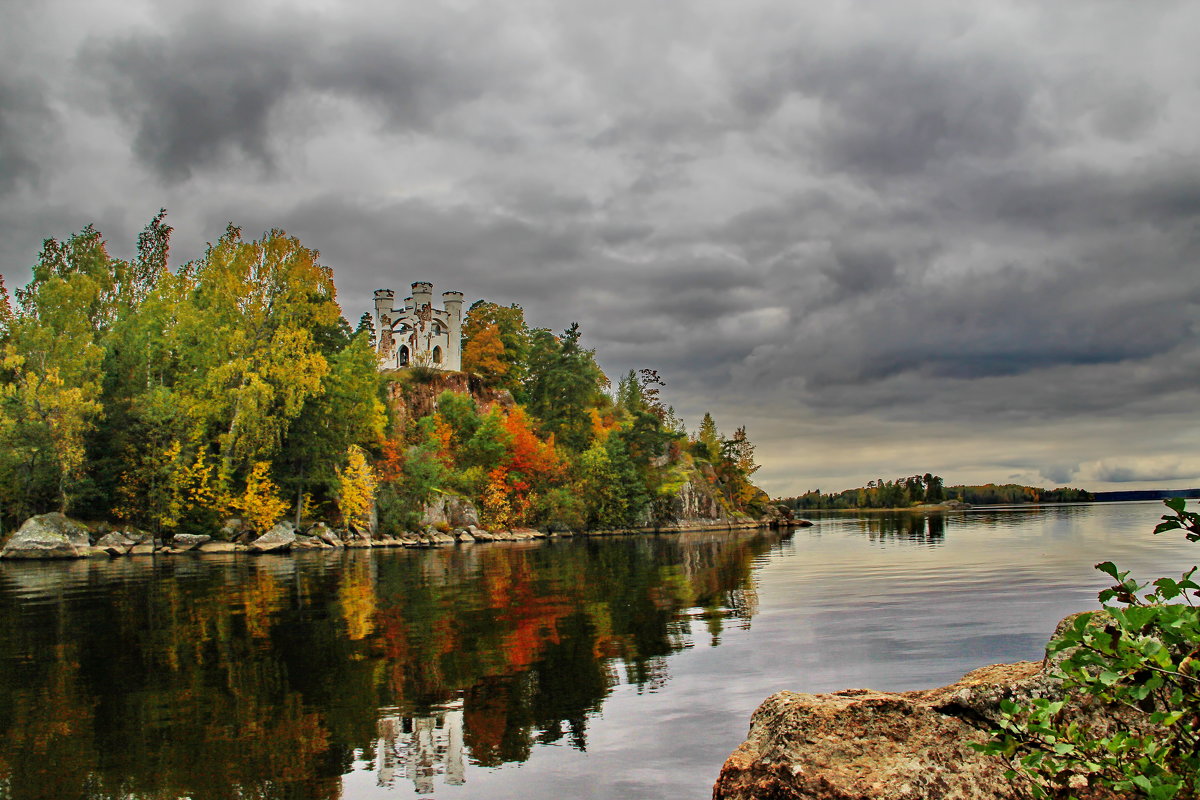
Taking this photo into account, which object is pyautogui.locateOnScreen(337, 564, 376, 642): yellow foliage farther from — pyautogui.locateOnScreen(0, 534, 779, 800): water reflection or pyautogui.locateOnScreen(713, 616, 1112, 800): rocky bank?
pyautogui.locateOnScreen(713, 616, 1112, 800): rocky bank

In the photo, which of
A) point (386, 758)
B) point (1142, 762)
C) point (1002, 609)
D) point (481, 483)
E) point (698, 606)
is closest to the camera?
point (1142, 762)

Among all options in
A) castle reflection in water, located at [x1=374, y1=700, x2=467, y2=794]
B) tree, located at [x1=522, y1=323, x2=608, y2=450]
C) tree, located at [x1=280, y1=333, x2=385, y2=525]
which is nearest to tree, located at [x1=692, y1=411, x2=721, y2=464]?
tree, located at [x1=522, y1=323, x2=608, y2=450]

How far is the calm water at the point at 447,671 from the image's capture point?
7.20 metres

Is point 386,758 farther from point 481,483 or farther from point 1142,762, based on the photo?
point 481,483

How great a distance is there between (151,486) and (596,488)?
1845 inches

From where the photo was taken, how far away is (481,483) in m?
73.6

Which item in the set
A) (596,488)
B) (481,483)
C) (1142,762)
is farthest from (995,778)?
(596,488)

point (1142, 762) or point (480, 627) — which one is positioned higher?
point (1142, 762)

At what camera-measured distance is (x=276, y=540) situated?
48.2 m

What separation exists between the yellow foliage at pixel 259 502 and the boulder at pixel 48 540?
28.6 ft

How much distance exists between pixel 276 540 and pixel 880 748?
49.5 m

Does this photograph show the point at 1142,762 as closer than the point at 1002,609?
Yes

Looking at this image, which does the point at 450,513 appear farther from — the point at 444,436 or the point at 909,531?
the point at 909,531

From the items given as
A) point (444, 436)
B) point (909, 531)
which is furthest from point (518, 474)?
point (909, 531)
